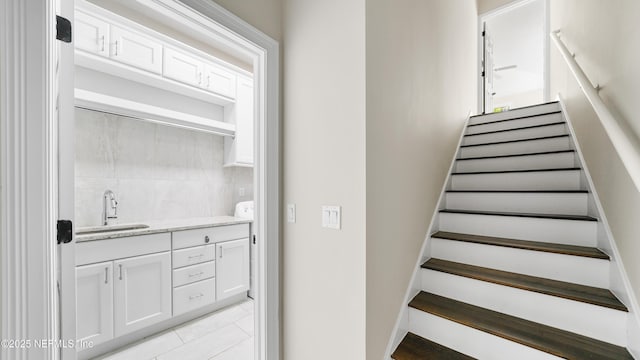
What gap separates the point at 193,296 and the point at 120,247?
0.81 m

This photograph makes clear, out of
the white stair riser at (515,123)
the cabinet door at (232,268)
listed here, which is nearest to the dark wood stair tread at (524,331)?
the cabinet door at (232,268)

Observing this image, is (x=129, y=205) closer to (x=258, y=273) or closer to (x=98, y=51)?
(x=98, y=51)

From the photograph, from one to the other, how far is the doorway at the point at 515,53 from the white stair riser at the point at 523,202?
2.67 m

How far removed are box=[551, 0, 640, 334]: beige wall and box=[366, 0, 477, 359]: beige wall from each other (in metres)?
0.98

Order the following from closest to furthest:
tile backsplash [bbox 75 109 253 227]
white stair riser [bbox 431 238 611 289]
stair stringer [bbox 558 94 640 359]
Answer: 1. stair stringer [bbox 558 94 640 359]
2. white stair riser [bbox 431 238 611 289]
3. tile backsplash [bbox 75 109 253 227]

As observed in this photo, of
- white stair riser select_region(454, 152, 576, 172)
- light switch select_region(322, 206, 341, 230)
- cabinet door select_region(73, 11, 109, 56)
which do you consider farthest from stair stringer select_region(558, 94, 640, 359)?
cabinet door select_region(73, 11, 109, 56)

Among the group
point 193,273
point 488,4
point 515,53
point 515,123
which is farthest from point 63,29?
point 515,53

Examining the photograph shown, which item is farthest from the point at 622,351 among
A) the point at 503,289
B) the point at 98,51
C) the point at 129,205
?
the point at 98,51

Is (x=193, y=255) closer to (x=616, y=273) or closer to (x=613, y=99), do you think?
(x=616, y=273)

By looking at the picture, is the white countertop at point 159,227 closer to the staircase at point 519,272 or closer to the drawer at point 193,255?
the drawer at point 193,255

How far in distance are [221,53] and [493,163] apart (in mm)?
3182

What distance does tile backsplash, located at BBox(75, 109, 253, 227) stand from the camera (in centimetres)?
226

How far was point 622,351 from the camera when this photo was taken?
117 cm

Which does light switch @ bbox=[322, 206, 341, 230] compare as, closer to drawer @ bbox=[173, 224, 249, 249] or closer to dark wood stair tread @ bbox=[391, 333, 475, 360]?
dark wood stair tread @ bbox=[391, 333, 475, 360]
